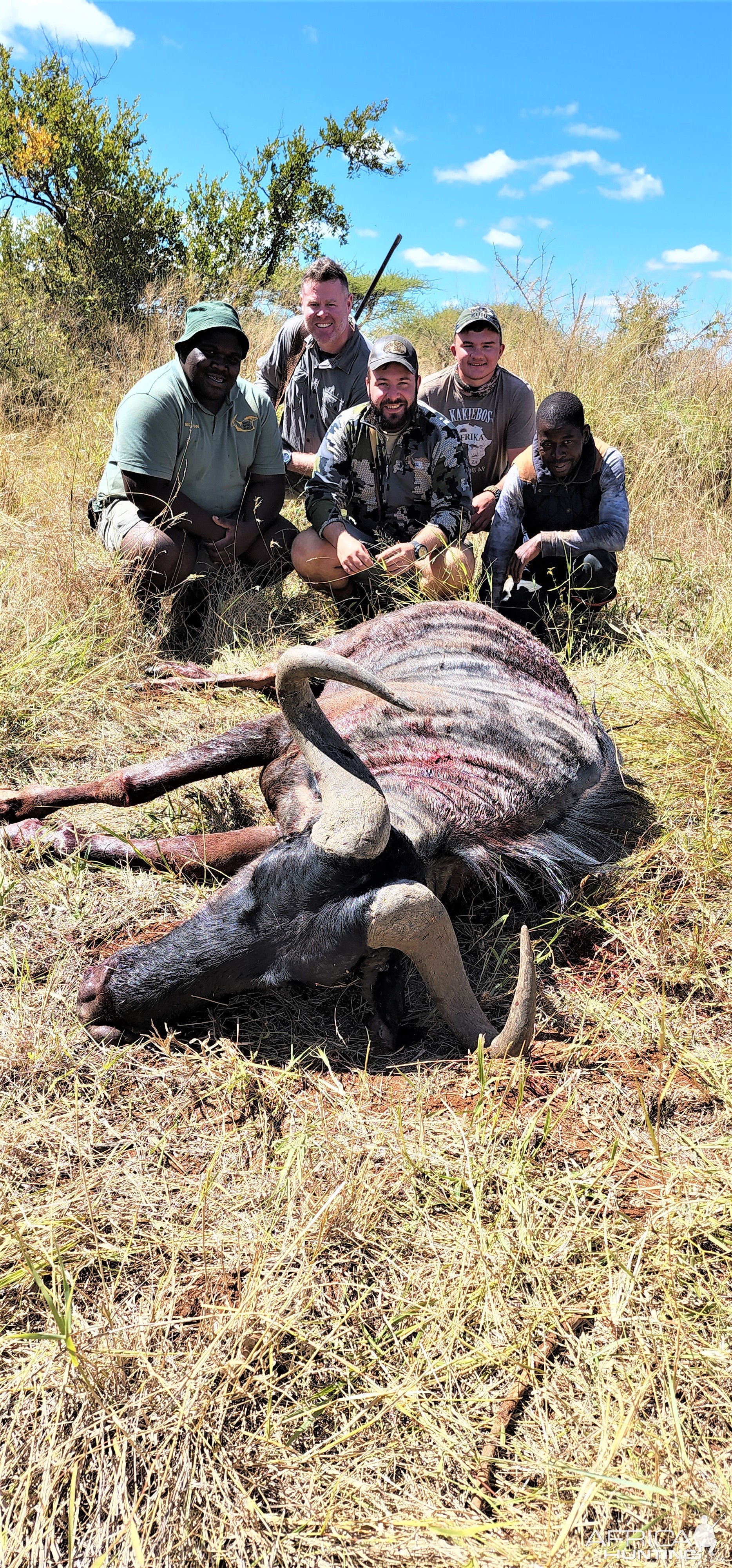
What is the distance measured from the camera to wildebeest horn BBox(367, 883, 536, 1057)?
222 centimetres

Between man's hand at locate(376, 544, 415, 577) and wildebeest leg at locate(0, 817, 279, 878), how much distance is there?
6.66 ft

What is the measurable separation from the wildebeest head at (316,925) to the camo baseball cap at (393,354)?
2.84 m

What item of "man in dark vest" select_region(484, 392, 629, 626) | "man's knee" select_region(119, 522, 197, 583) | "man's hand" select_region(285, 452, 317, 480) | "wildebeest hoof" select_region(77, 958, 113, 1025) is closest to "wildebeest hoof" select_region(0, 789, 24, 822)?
"wildebeest hoof" select_region(77, 958, 113, 1025)

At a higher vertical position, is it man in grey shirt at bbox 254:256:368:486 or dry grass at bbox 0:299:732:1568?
man in grey shirt at bbox 254:256:368:486

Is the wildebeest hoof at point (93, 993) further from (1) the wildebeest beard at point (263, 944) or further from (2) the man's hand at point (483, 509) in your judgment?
(2) the man's hand at point (483, 509)

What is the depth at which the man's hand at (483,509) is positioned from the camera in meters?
5.75

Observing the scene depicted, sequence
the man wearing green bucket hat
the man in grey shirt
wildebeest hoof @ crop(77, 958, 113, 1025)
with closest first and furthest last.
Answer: wildebeest hoof @ crop(77, 958, 113, 1025) → the man wearing green bucket hat → the man in grey shirt

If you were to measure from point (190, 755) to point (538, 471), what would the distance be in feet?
9.05

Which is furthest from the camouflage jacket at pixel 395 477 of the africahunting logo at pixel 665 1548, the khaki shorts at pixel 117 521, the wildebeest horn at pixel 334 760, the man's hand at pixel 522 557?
the africahunting logo at pixel 665 1548

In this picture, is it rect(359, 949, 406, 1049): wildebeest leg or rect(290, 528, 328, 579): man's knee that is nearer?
rect(359, 949, 406, 1049): wildebeest leg

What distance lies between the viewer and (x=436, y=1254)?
2.01m

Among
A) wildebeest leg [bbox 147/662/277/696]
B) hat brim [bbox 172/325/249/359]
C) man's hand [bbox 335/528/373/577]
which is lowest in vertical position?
wildebeest leg [bbox 147/662/277/696]

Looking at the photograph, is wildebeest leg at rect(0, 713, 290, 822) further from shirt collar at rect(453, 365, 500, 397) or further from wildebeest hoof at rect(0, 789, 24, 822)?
shirt collar at rect(453, 365, 500, 397)

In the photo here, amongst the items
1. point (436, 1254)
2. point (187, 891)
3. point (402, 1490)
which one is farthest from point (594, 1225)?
point (187, 891)
